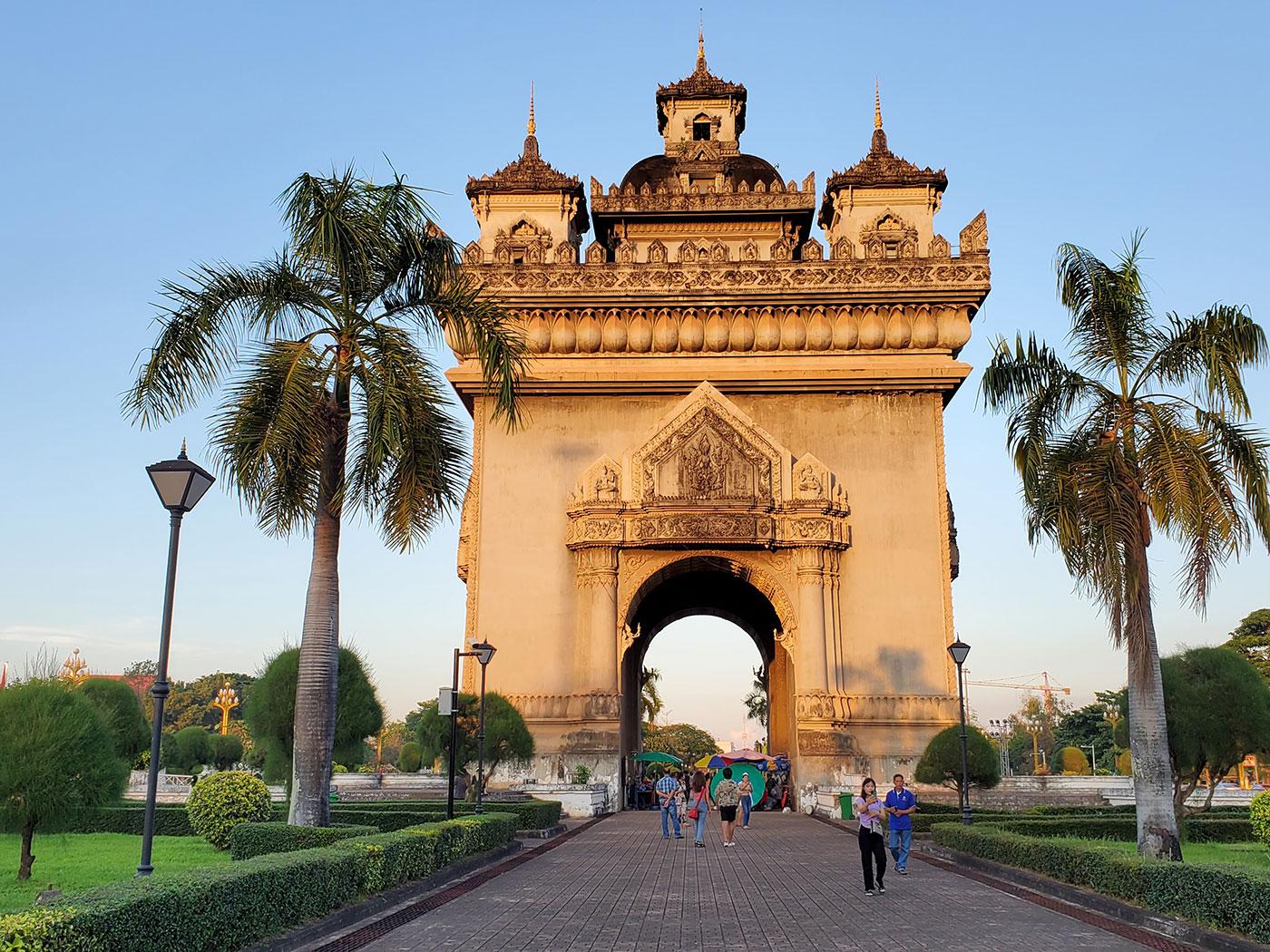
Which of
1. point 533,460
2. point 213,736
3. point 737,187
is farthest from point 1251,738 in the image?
point 213,736

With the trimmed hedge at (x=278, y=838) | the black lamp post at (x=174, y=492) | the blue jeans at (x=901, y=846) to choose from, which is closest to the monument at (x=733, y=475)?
the blue jeans at (x=901, y=846)

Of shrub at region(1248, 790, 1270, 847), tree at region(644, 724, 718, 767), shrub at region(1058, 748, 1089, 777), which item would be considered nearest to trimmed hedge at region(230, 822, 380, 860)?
shrub at region(1248, 790, 1270, 847)

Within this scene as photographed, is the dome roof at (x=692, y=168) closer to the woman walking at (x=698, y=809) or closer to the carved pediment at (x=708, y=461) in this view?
the carved pediment at (x=708, y=461)

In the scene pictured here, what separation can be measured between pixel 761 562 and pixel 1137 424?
15.2 metres

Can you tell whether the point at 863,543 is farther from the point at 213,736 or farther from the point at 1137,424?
the point at 213,736

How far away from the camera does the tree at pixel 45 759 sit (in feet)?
44.2

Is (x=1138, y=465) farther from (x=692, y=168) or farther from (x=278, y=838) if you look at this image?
(x=692, y=168)

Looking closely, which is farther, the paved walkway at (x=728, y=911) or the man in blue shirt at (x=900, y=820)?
the man in blue shirt at (x=900, y=820)

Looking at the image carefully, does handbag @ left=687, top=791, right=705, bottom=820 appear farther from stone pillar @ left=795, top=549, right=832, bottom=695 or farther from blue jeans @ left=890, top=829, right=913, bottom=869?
stone pillar @ left=795, top=549, right=832, bottom=695

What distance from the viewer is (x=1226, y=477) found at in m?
12.8

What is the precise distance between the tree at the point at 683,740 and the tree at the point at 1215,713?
90.1m

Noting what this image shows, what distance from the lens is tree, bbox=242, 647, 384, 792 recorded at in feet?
68.0

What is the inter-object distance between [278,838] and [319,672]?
1.82 metres

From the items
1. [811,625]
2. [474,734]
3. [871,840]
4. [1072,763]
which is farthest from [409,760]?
[871,840]
